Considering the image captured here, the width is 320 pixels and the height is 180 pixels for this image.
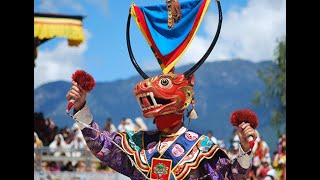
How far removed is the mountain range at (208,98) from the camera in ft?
74.7

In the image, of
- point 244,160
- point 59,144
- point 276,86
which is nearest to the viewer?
point 244,160

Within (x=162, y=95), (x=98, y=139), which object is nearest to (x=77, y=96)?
(x=98, y=139)

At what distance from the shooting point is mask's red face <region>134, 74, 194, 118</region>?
649cm

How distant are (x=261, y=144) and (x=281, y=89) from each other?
9509 mm

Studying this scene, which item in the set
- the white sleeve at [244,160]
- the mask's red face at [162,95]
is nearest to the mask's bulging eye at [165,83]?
the mask's red face at [162,95]

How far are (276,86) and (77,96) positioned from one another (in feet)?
57.0

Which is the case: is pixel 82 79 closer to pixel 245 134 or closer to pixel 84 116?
pixel 84 116

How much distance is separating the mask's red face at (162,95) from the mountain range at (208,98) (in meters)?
13.4

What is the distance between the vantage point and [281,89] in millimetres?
22641

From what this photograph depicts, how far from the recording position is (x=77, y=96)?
21.1 feet

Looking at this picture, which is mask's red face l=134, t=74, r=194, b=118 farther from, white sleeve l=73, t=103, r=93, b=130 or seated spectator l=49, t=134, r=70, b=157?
seated spectator l=49, t=134, r=70, b=157

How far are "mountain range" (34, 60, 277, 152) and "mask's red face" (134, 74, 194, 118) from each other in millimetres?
13444

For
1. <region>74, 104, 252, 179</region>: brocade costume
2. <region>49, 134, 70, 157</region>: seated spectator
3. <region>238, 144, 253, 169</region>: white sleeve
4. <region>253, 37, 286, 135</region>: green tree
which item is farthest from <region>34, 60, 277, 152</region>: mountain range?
<region>238, 144, 253, 169</region>: white sleeve
